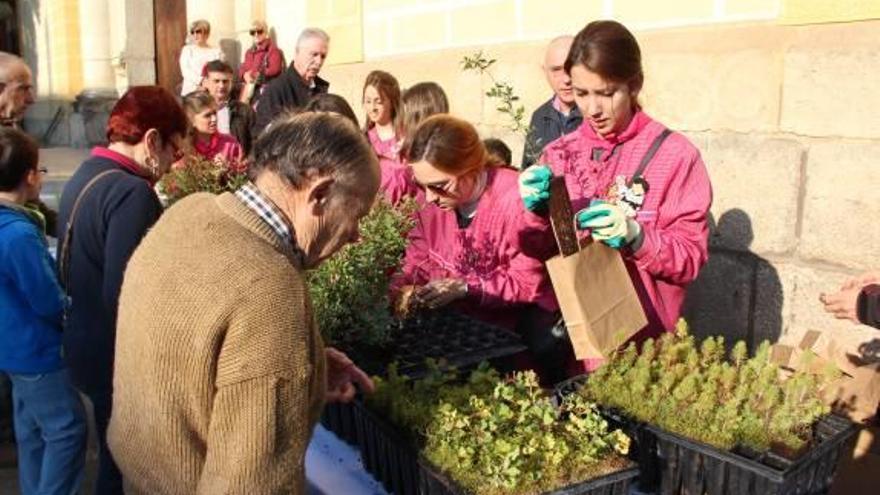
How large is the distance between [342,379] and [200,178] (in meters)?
1.92

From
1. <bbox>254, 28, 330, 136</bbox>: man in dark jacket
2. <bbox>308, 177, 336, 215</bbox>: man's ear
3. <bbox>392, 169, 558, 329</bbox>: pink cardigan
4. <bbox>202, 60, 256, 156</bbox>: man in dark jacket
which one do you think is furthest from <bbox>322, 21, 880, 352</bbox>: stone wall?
<bbox>202, 60, 256, 156</bbox>: man in dark jacket

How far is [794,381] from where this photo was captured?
1.87 m

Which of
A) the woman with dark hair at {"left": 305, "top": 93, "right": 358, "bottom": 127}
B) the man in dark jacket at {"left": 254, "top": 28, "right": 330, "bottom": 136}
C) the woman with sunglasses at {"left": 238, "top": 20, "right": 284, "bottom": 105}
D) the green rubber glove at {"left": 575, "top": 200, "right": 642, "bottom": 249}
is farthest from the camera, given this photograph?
the woman with sunglasses at {"left": 238, "top": 20, "right": 284, "bottom": 105}

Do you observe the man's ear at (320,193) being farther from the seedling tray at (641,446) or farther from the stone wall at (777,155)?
the stone wall at (777,155)

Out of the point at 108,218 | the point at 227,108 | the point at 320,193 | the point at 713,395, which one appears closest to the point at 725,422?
the point at 713,395

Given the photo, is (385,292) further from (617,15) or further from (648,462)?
(617,15)

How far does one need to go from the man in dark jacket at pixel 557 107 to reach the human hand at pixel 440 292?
3.85 feet

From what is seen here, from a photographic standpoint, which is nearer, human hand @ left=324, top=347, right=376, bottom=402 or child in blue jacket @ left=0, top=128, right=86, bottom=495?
human hand @ left=324, top=347, right=376, bottom=402

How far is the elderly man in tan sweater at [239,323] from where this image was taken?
138cm

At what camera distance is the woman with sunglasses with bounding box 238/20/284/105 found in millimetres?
7555

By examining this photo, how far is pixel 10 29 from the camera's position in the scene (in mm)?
18406

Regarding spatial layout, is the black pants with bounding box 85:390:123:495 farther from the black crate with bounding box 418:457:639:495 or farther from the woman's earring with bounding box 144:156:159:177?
the black crate with bounding box 418:457:639:495

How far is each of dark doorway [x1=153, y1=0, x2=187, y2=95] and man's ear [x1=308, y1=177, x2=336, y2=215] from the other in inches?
440

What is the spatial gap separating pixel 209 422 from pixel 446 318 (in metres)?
1.22
